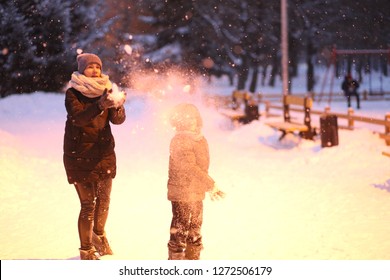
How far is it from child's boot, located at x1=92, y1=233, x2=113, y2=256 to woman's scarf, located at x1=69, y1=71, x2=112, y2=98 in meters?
1.33

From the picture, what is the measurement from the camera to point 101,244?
16.6ft

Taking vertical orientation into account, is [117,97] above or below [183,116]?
above

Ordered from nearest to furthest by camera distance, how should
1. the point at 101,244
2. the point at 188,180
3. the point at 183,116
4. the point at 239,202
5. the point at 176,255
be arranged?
1. the point at 183,116
2. the point at 188,180
3. the point at 176,255
4. the point at 101,244
5. the point at 239,202

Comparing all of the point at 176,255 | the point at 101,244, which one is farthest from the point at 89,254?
the point at 176,255

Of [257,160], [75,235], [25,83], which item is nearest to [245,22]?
[25,83]

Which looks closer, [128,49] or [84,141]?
[84,141]

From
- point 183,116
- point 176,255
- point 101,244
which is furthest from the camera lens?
point 101,244

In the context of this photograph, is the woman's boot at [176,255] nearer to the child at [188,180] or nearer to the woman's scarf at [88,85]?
the child at [188,180]

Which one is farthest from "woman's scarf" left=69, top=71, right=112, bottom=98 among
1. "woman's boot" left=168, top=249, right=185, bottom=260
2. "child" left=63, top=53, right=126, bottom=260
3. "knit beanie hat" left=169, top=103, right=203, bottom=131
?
"woman's boot" left=168, top=249, right=185, bottom=260

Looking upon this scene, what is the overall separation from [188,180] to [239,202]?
3035mm

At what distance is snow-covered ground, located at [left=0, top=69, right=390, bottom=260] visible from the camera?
5348 mm

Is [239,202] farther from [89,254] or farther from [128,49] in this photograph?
[128,49]

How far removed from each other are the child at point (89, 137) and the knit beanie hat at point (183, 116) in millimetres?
443

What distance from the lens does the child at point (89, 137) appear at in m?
4.46
